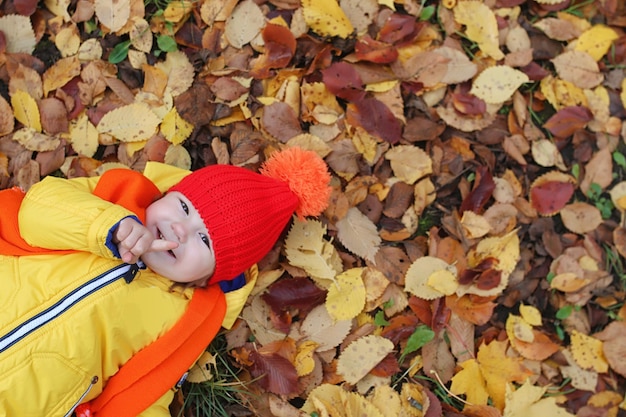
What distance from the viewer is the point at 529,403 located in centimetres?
223

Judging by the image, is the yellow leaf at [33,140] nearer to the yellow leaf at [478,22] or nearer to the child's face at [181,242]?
the child's face at [181,242]

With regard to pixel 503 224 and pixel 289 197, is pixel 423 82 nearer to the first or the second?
pixel 503 224

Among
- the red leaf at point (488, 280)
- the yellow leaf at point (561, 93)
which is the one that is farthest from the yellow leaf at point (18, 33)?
the yellow leaf at point (561, 93)

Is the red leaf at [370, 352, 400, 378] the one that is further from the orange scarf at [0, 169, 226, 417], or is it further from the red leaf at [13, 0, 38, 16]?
the red leaf at [13, 0, 38, 16]

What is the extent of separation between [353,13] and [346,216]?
2.65 feet

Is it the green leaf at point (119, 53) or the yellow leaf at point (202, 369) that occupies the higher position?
the green leaf at point (119, 53)

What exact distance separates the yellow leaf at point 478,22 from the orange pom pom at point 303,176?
0.92 metres

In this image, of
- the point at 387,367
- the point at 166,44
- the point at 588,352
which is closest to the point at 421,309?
the point at 387,367

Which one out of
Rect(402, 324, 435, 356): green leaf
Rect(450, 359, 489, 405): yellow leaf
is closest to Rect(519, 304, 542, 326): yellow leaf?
Rect(450, 359, 489, 405): yellow leaf

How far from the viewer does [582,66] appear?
245 centimetres

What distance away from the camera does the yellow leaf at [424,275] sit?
7.38ft

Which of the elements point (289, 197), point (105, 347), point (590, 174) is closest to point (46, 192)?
point (105, 347)

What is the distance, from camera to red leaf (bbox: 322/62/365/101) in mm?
2285

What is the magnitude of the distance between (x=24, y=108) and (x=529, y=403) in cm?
216
